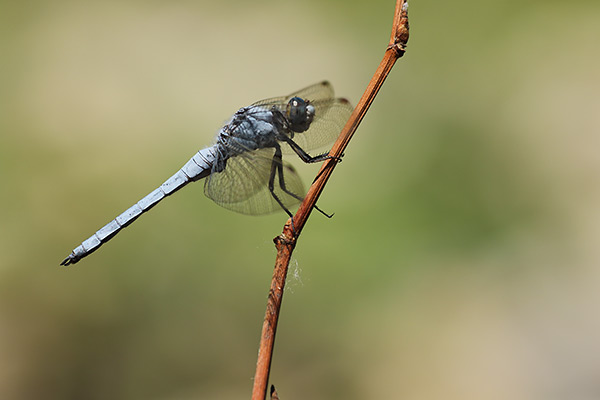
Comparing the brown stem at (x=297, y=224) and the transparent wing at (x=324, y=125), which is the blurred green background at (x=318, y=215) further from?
the brown stem at (x=297, y=224)

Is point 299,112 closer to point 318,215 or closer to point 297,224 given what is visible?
point 297,224

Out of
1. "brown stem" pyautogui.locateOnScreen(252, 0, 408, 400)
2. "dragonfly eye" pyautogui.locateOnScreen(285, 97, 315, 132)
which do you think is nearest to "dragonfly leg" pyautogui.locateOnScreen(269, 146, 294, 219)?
"dragonfly eye" pyautogui.locateOnScreen(285, 97, 315, 132)

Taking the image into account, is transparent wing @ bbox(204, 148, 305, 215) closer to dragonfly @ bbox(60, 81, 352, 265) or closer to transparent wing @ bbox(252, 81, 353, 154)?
dragonfly @ bbox(60, 81, 352, 265)

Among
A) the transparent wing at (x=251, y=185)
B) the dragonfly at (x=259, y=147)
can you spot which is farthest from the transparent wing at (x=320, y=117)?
the transparent wing at (x=251, y=185)

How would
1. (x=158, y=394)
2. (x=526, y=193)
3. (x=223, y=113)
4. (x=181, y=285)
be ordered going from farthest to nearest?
(x=223, y=113) < (x=526, y=193) < (x=181, y=285) < (x=158, y=394)

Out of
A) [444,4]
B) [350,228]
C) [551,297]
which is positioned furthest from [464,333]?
[444,4]

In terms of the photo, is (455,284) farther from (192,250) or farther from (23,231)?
(23,231)
